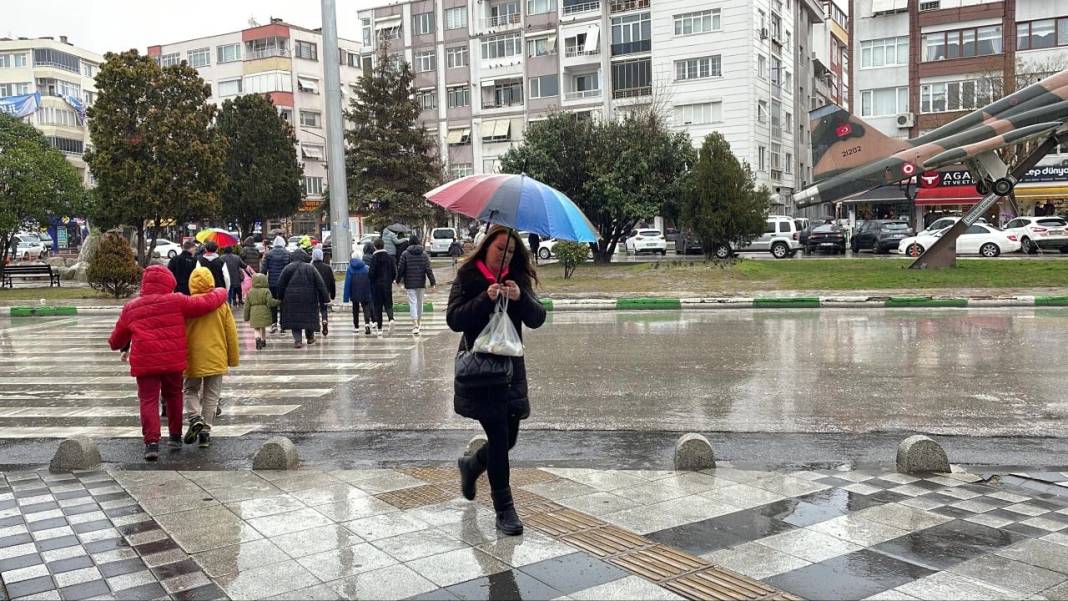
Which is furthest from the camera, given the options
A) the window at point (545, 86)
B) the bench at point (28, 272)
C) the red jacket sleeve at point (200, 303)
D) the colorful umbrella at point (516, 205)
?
the window at point (545, 86)

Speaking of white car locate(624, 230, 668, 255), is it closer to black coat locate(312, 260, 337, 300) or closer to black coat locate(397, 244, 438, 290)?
black coat locate(397, 244, 438, 290)

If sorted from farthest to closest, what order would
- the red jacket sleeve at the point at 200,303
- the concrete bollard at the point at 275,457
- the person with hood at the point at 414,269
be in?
the person with hood at the point at 414,269 < the red jacket sleeve at the point at 200,303 < the concrete bollard at the point at 275,457

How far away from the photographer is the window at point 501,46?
6000 cm

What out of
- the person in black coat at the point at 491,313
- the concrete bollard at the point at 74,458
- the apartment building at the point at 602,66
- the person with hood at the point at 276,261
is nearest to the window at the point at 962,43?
the apartment building at the point at 602,66

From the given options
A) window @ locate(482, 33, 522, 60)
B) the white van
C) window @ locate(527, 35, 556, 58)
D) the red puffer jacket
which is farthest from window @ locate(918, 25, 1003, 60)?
the red puffer jacket

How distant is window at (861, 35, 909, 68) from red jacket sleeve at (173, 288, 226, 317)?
2102 inches

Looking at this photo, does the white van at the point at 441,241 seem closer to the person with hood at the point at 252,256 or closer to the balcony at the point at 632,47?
the balcony at the point at 632,47

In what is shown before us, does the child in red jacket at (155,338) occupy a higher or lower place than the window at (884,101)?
lower

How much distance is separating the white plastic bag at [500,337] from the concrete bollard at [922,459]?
10.5 ft

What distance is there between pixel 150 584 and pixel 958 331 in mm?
13536

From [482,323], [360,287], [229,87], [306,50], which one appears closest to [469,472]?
[482,323]

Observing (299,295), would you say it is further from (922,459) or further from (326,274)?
(922,459)

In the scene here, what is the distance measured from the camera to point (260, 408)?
916cm

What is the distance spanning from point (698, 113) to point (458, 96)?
18.5m
